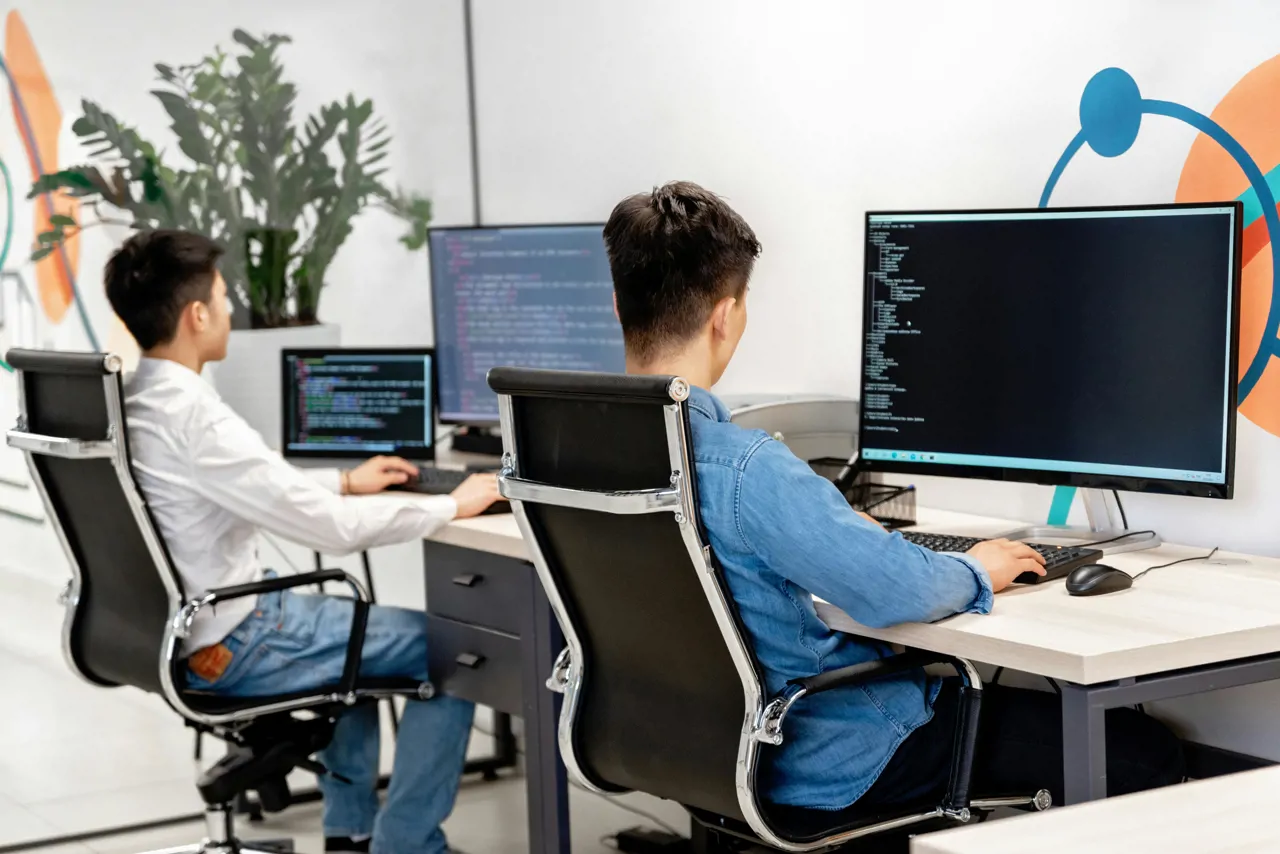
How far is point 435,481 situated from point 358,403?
0.46 m

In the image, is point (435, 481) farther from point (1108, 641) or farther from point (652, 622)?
point (1108, 641)

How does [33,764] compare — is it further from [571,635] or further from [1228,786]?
[1228,786]

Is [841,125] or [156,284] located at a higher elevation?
[841,125]

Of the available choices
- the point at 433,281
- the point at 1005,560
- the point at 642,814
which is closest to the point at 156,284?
the point at 433,281

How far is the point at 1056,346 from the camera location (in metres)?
2.46

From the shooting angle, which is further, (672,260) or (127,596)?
(127,596)

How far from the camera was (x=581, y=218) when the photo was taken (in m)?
4.00

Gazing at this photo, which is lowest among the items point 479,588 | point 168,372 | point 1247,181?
point 479,588

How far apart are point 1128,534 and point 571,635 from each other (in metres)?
0.98

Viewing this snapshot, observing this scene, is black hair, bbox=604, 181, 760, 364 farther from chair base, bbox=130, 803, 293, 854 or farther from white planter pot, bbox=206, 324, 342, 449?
white planter pot, bbox=206, 324, 342, 449

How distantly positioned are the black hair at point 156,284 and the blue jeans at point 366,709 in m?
0.56

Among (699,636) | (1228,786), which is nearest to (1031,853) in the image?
(1228,786)

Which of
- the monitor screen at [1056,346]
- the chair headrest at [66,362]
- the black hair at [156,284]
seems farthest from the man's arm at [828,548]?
the black hair at [156,284]

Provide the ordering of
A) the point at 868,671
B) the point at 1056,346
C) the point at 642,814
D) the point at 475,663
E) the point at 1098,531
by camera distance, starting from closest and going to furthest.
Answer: the point at 868,671, the point at 1056,346, the point at 1098,531, the point at 475,663, the point at 642,814
